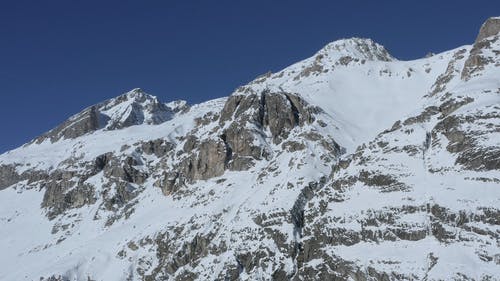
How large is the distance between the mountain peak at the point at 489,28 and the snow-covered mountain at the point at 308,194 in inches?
15.0

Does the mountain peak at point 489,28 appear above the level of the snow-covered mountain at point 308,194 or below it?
above

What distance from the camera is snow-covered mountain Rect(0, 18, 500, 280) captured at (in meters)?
108

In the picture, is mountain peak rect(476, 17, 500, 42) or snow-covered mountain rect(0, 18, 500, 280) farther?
mountain peak rect(476, 17, 500, 42)

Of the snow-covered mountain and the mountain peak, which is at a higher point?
the mountain peak

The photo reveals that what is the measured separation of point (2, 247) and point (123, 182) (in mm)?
38596

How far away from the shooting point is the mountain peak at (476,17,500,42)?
164 meters

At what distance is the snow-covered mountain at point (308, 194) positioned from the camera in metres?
108

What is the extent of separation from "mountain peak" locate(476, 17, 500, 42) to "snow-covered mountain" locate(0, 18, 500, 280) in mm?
380

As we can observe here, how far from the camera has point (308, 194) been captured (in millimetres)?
134125

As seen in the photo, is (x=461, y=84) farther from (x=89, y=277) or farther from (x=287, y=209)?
(x=89, y=277)

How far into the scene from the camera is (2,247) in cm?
18412

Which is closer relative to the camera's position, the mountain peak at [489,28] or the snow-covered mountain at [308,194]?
the snow-covered mountain at [308,194]

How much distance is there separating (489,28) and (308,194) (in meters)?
70.5

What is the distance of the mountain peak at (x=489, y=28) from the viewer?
16412cm
